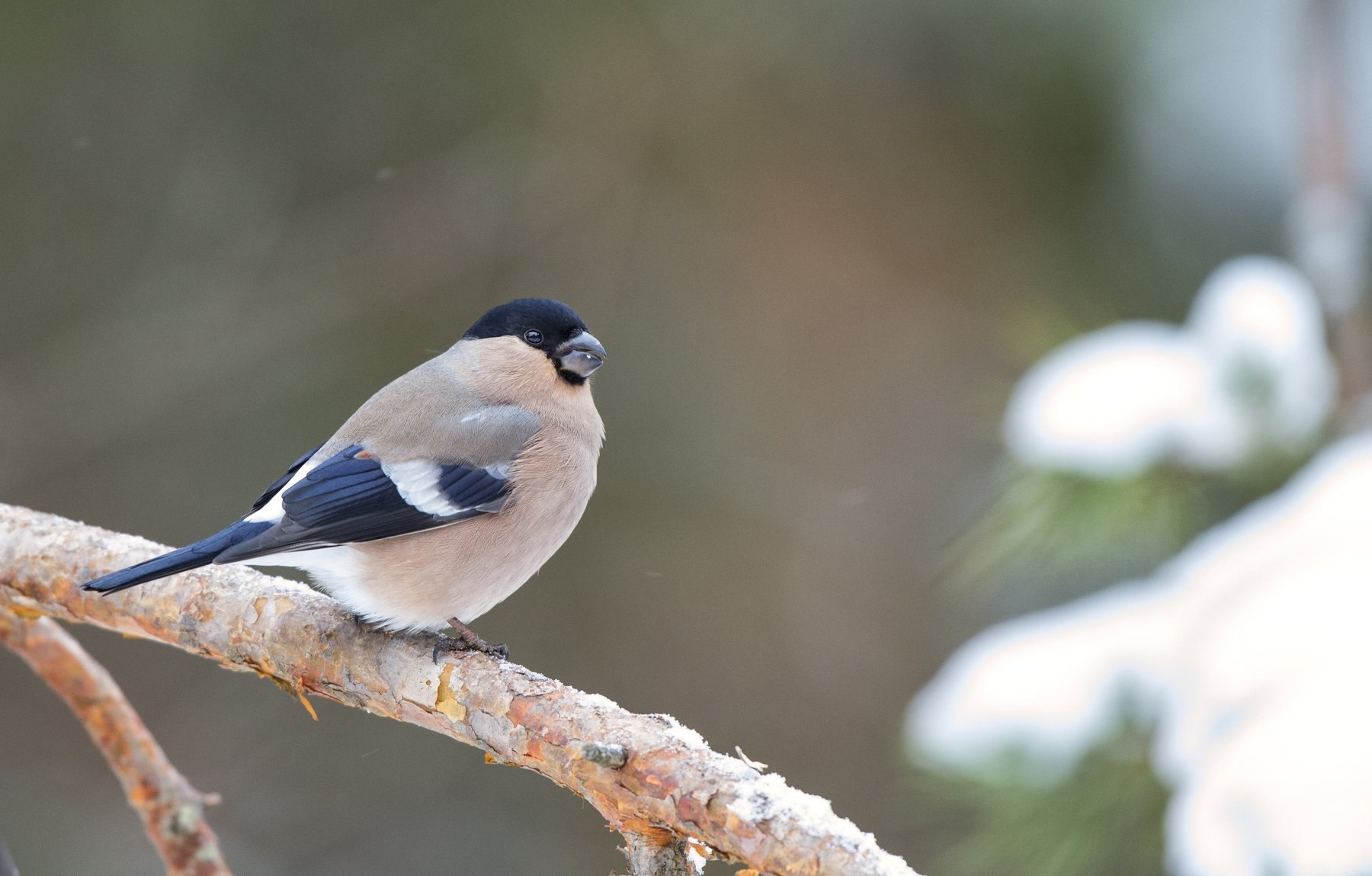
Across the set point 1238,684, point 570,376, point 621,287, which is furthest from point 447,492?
point 621,287

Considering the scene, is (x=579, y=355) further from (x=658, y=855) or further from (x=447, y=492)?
(x=658, y=855)

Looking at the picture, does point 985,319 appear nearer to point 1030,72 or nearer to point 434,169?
point 1030,72

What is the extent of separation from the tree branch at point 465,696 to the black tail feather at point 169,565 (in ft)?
0.55

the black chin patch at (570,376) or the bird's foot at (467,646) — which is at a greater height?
the black chin patch at (570,376)

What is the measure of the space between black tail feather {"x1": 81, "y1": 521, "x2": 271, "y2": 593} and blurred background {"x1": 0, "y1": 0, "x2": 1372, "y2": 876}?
2.98 metres

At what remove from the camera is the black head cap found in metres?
2.29

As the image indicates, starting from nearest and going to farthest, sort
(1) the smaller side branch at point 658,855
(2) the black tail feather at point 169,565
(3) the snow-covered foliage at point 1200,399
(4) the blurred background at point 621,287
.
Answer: (1) the smaller side branch at point 658,855 → (2) the black tail feather at point 169,565 → (3) the snow-covered foliage at point 1200,399 → (4) the blurred background at point 621,287

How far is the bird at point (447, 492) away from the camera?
6.14 ft

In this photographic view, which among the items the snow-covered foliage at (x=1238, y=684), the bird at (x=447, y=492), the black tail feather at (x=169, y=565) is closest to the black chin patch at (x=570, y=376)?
the bird at (x=447, y=492)

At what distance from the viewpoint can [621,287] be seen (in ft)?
16.5

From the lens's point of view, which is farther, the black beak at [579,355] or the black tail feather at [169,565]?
the black beak at [579,355]

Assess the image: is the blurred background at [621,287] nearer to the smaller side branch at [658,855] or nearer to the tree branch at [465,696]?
the tree branch at [465,696]

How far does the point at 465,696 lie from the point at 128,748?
2.01 feet

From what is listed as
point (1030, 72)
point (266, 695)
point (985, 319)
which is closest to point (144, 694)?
point (266, 695)
